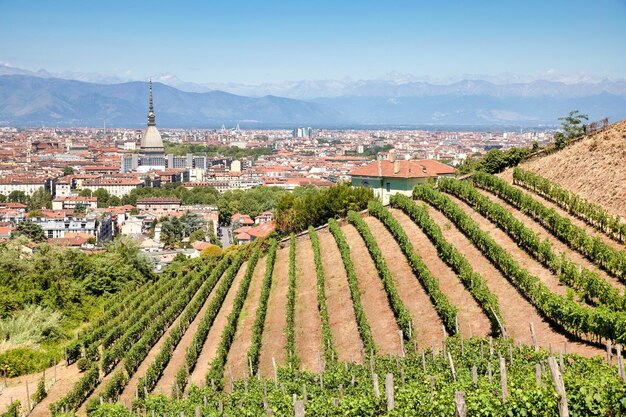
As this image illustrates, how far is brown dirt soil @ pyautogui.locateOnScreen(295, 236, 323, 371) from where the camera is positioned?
78.1 feet

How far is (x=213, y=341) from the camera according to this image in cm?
2725

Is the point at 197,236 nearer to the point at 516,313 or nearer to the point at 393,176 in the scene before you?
the point at 393,176

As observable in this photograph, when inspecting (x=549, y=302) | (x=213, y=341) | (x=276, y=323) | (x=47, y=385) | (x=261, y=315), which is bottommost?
(x=47, y=385)

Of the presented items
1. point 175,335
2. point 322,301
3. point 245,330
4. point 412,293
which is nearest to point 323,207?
point 322,301

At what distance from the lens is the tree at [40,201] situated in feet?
403

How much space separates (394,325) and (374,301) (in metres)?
2.77

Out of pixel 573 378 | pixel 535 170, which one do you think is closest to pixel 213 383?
pixel 573 378

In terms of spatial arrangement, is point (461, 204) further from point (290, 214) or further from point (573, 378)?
point (573, 378)

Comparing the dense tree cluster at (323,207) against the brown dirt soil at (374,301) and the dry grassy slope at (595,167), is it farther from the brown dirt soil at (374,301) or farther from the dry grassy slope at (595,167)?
the dry grassy slope at (595,167)

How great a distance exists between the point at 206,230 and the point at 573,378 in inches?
3175

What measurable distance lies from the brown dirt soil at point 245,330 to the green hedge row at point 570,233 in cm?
1115

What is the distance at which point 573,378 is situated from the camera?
43.5 ft

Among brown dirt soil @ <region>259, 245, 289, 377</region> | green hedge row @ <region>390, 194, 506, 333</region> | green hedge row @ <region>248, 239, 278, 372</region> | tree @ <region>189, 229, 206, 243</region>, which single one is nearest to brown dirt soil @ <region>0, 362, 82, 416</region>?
green hedge row @ <region>248, 239, 278, 372</region>

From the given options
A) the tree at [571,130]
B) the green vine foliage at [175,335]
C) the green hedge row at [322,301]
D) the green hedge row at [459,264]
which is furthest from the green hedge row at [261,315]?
the tree at [571,130]
